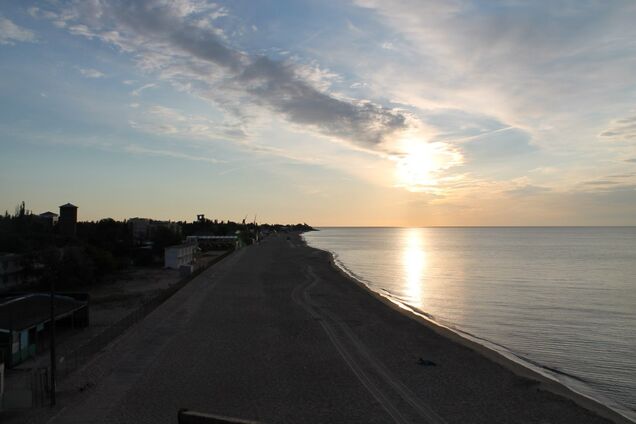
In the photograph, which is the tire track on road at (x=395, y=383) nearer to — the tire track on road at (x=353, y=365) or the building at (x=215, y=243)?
the tire track on road at (x=353, y=365)

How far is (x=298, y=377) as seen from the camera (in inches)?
686

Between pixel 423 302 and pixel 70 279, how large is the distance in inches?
1171

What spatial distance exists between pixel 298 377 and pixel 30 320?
38.7 feet

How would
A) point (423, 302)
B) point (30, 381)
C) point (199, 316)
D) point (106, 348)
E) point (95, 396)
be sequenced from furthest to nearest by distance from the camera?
point (423, 302)
point (199, 316)
point (106, 348)
point (30, 381)
point (95, 396)

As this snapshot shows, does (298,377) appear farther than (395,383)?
Yes

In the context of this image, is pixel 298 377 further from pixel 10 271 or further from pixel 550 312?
pixel 10 271

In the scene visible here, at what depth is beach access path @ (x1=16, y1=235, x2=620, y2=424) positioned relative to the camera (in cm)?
A: 1416

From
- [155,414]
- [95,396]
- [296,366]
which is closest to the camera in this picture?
[155,414]

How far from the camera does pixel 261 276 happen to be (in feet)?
172

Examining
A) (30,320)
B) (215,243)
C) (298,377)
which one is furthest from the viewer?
(215,243)

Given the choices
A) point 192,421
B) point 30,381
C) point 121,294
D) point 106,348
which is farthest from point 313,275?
point 192,421

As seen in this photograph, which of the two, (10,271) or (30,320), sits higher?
(10,271)

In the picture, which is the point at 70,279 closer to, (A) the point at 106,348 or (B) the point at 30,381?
(A) the point at 106,348

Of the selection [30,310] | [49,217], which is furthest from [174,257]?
[49,217]
